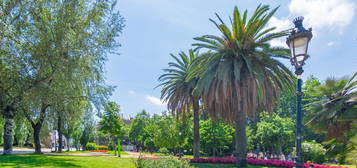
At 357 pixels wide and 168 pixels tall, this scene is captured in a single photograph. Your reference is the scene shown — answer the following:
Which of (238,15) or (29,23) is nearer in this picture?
(29,23)

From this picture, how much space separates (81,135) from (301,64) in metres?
48.8

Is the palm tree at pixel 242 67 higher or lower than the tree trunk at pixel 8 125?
higher

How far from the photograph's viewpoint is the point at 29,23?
13609 mm

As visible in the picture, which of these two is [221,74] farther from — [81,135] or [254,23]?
[81,135]

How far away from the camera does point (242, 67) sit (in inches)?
728

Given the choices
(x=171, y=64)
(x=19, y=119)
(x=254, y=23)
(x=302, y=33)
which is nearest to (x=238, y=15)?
(x=254, y=23)

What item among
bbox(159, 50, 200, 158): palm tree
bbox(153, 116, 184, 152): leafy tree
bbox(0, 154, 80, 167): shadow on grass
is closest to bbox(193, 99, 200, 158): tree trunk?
bbox(159, 50, 200, 158): palm tree

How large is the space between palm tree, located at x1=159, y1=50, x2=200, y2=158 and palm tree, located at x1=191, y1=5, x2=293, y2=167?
5.64 m

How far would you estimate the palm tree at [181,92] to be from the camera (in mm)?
24641

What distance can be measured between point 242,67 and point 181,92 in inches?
313

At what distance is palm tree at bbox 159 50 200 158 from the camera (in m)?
24.6

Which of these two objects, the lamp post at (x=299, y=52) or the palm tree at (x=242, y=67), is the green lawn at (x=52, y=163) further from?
the lamp post at (x=299, y=52)

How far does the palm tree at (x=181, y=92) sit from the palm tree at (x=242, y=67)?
18.5 feet

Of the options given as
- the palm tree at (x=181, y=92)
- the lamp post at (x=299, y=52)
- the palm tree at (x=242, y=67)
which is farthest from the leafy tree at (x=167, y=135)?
the lamp post at (x=299, y=52)
